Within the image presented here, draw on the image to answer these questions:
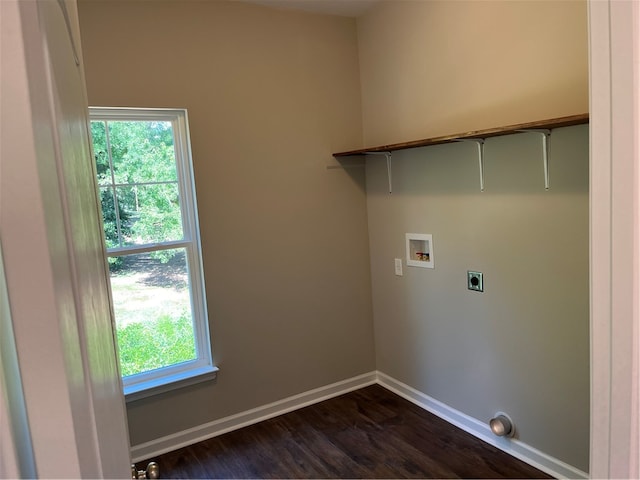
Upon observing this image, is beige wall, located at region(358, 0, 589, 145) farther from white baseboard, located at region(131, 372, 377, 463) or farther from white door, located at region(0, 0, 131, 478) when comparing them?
white door, located at region(0, 0, 131, 478)

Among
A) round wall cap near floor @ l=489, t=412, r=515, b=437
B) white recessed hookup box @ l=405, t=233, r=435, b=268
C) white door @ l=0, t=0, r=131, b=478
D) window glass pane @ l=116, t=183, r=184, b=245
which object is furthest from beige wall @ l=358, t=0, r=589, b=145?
white door @ l=0, t=0, r=131, b=478

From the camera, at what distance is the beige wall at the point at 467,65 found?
1.96 m

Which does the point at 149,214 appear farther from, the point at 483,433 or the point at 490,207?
the point at 483,433

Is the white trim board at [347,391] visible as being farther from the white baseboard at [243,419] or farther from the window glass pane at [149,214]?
the window glass pane at [149,214]

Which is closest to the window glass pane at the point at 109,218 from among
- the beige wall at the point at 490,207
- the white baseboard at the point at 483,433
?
the beige wall at the point at 490,207

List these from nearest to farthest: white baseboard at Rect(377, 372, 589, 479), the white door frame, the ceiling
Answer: the white door frame
white baseboard at Rect(377, 372, 589, 479)
the ceiling

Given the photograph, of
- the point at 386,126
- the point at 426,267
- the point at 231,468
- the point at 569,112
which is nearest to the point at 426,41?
the point at 386,126

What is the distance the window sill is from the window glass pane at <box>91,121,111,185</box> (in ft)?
3.95

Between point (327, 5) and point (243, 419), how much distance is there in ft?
9.19

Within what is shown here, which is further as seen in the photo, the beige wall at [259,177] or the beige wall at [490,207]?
the beige wall at [259,177]

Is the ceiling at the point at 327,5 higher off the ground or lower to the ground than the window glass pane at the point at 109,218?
higher

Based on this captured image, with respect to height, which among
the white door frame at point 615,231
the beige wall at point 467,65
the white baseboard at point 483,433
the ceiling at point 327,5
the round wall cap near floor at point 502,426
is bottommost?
the white baseboard at point 483,433

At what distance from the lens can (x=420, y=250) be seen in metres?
2.89

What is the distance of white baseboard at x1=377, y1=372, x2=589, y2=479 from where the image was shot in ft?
7.28
